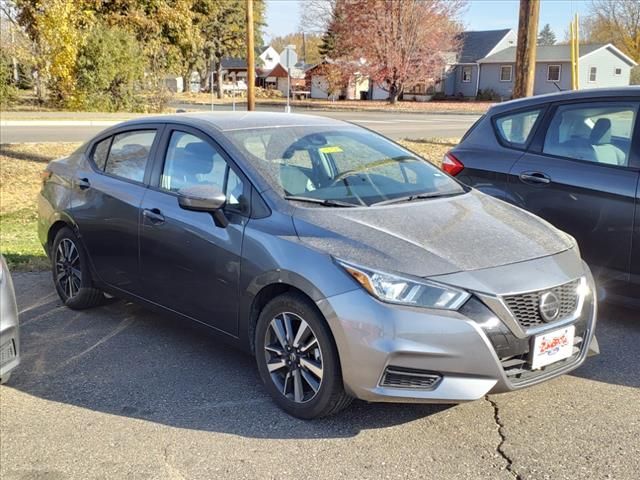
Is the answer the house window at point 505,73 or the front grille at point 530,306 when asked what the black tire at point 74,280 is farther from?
the house window at point 505,73

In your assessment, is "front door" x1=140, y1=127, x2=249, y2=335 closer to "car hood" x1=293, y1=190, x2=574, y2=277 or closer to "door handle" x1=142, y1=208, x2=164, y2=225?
"door handle" x1=142, y1=208, x2=164, y2=225

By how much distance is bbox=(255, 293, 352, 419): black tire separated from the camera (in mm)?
3402

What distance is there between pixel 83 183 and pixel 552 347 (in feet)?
12.2

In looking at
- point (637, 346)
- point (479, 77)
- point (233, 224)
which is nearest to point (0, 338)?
point (233, 224)

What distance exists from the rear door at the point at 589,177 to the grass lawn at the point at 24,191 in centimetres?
483

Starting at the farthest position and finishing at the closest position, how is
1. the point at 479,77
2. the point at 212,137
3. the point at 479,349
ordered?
the point at 479,77 < the point at 212,137 < the point at 479,349

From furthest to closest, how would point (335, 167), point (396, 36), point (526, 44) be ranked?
point (396, 36)
point (526, 44)
point (335, 167)

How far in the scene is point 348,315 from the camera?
3.26m

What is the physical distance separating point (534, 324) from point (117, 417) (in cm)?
230

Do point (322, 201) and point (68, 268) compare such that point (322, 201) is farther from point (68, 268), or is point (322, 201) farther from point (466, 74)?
point (466, 74)

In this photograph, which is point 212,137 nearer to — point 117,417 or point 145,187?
point 145,187

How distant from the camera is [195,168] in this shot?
14.5 feet

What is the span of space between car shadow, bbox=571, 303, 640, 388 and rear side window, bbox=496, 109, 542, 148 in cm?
148

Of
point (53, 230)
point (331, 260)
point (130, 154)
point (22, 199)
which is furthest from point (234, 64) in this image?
point (331, 260)
